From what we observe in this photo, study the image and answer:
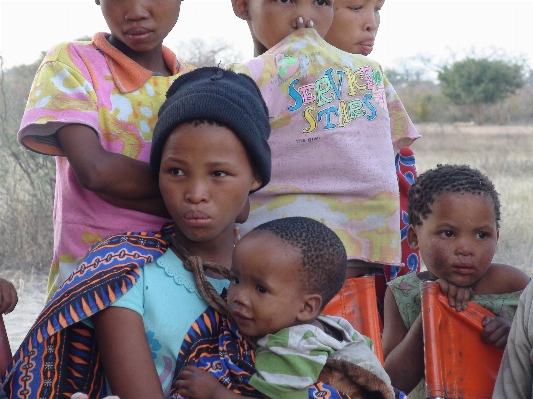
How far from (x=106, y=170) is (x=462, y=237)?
54.4 inches

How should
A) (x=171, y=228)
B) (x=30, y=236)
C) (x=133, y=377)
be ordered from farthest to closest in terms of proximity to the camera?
(x=30, y=236)
(x=171, y=228)
(x=133, y=377)

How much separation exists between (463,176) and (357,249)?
52 cm

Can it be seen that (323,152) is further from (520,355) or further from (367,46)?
(367,46)

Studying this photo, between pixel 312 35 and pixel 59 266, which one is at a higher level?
pixel 312 35

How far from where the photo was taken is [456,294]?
289 cm

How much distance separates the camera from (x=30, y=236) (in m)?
8.60

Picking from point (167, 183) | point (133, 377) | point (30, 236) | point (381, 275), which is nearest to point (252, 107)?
point (167, 183)

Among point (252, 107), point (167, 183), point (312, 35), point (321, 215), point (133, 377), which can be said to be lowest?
point (133, 377)

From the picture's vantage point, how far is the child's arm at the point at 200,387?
2.04 m

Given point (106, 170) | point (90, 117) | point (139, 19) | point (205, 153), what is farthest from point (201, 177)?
point (139, 19)

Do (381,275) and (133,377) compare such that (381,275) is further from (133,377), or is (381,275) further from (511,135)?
(511,135)

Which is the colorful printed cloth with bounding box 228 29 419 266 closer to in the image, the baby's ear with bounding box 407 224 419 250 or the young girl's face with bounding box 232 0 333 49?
the young girl's face with bounding box 232 0 333 49

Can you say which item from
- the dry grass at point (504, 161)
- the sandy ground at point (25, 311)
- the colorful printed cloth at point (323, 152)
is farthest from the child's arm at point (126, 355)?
the dry grass at point (504, 161)

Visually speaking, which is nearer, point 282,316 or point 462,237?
point 282,316
